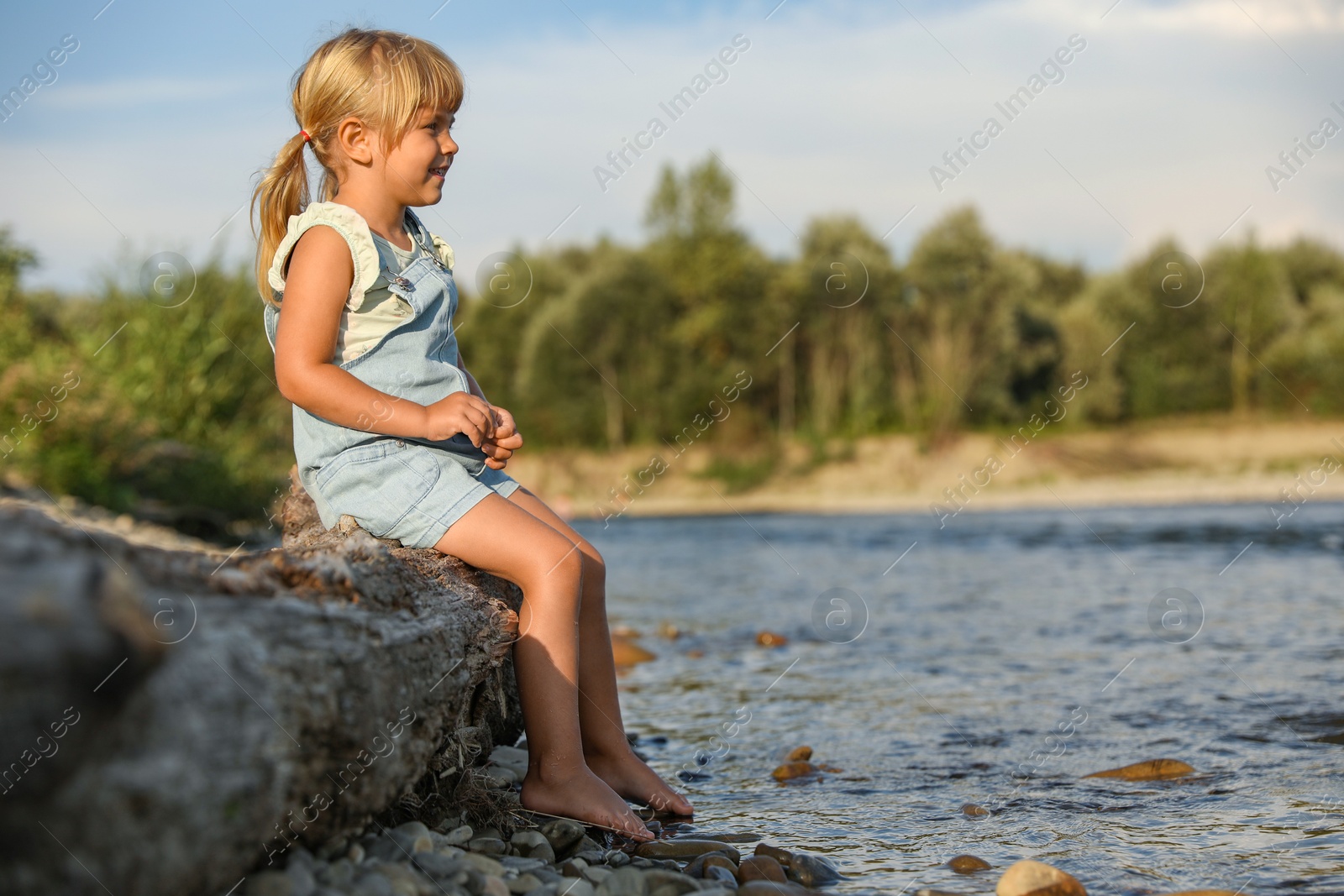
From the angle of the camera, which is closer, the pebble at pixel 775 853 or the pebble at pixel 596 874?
the pebble at pixel 596 874

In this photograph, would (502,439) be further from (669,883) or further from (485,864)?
(669,883)

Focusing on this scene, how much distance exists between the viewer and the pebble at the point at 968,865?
296cm

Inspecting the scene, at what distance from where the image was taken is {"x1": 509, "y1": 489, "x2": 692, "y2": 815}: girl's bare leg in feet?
10.1

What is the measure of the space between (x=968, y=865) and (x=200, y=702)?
6.83ft

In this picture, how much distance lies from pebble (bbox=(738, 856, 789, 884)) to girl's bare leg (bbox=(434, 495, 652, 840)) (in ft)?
1.09

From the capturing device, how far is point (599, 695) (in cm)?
319

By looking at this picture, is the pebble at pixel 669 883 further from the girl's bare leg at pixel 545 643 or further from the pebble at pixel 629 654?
the pebble at pixel 629 654

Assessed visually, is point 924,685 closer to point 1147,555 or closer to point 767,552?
point 1147,555

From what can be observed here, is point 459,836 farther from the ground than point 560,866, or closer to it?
farther from the ground

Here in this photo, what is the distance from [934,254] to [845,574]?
22.9 metres

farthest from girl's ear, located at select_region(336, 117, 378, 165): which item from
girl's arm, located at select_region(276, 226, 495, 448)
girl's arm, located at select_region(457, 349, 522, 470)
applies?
girl's arm, located at select_region(457, 349, 522, 470)

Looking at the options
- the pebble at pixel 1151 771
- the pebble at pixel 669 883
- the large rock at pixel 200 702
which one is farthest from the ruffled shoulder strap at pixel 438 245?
the pebble at pixel 1151 771

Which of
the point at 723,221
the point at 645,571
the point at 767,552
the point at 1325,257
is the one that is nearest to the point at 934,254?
the point at 723,221

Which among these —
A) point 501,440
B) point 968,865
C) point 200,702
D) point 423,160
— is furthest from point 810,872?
point 423,160
